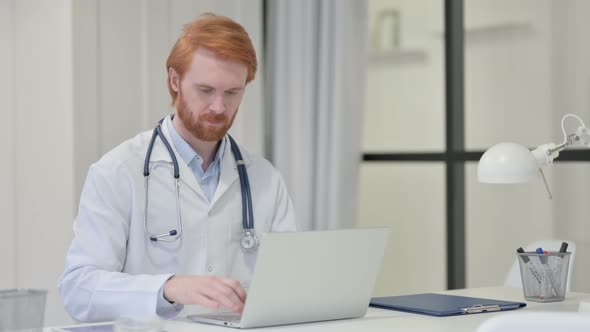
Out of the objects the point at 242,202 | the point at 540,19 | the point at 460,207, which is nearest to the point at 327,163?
the point at 460,207

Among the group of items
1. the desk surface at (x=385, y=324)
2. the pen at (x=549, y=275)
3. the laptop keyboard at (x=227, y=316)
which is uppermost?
the pen at (x=549, y=275)

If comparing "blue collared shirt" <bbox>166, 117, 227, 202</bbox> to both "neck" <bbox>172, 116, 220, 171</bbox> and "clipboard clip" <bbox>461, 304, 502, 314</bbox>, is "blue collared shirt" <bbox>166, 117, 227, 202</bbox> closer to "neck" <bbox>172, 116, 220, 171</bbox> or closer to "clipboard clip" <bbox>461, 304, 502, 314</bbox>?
"neck" <bbox>172, 116, 220, 171</bbox>

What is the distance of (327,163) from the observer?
421 cm

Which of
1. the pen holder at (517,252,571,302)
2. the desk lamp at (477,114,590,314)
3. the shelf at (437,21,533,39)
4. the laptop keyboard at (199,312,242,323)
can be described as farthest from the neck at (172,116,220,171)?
the shelf at (437,21,533,39)

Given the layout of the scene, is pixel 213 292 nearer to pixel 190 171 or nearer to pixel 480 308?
pixel 190 171

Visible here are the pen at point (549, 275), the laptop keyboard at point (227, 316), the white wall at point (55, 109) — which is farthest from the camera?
the white wall at point (55, 109)

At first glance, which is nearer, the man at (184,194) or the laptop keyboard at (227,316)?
the laptop keyboard at (227,316)

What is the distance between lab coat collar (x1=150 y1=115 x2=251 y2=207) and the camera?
246cm

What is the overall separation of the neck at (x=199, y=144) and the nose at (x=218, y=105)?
0.14 meters

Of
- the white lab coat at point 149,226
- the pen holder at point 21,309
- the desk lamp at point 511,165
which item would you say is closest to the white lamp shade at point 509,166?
the desk lamp at point 511,165

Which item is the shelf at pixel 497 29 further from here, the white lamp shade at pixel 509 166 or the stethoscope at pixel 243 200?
the stethoscope at pixel 243 200

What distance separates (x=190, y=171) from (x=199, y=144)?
0.33 ft

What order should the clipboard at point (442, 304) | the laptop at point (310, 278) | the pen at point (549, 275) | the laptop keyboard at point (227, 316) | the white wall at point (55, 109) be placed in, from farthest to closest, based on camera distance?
the white wall at point (55, 109) → the pen at point (549, 275) → the clipboard at point (442, 304) → the laptop keyboard at point (227, 316) → the laptop at point (310, 278)

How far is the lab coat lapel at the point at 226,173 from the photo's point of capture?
2.49 metres
